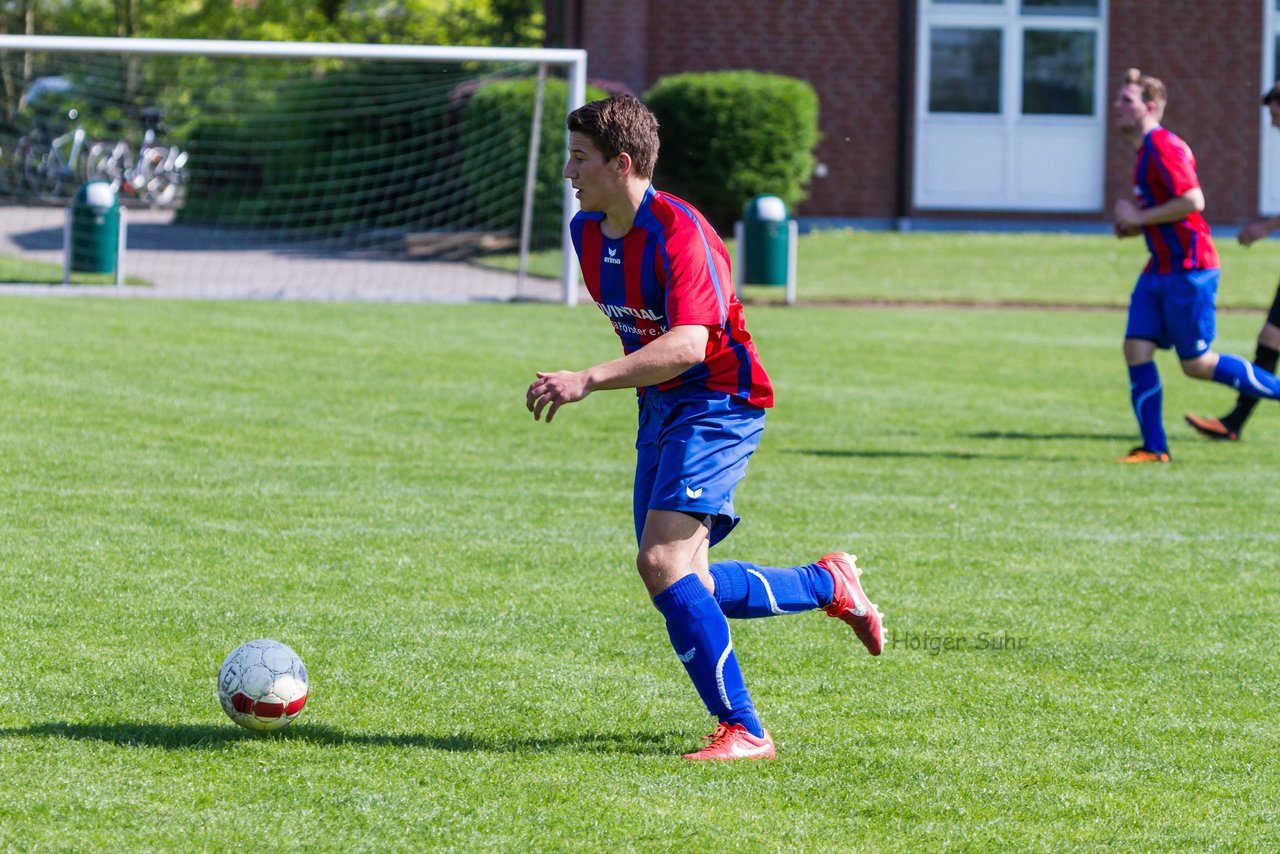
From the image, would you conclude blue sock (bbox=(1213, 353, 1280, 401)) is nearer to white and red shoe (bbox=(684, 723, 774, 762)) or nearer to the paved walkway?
white and red shoe (bbox=(684, 723, 774, 762))

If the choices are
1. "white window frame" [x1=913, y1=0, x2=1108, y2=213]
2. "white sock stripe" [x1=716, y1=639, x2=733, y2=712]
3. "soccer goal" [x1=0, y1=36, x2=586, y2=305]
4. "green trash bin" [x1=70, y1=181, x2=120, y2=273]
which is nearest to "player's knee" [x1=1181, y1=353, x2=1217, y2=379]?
"white sock stripe" [x1=716, y1=639, x2=733, y2=712]

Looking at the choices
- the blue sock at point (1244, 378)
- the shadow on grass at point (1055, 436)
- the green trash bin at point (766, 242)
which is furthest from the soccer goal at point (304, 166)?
the blue sock at point (1244, 378)

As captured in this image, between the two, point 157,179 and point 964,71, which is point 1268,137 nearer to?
point 964,71

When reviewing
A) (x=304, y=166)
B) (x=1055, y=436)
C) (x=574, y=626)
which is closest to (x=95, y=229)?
(x=304, y=166)

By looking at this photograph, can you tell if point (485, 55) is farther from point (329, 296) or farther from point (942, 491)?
point (942, 491)

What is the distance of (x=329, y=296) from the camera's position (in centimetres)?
1786

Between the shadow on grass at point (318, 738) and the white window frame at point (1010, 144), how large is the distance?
74.4 feet

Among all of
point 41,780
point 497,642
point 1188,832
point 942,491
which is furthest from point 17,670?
point 942,491

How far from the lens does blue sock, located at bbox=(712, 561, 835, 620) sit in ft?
15.4

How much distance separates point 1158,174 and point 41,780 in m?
7.55

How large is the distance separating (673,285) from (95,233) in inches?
593

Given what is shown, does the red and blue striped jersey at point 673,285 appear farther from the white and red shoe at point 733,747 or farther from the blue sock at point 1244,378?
the blue sock at point 1244,378

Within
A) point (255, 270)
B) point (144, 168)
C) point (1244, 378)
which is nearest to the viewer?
point (1244, 378)

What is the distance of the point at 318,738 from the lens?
14.8 ft
